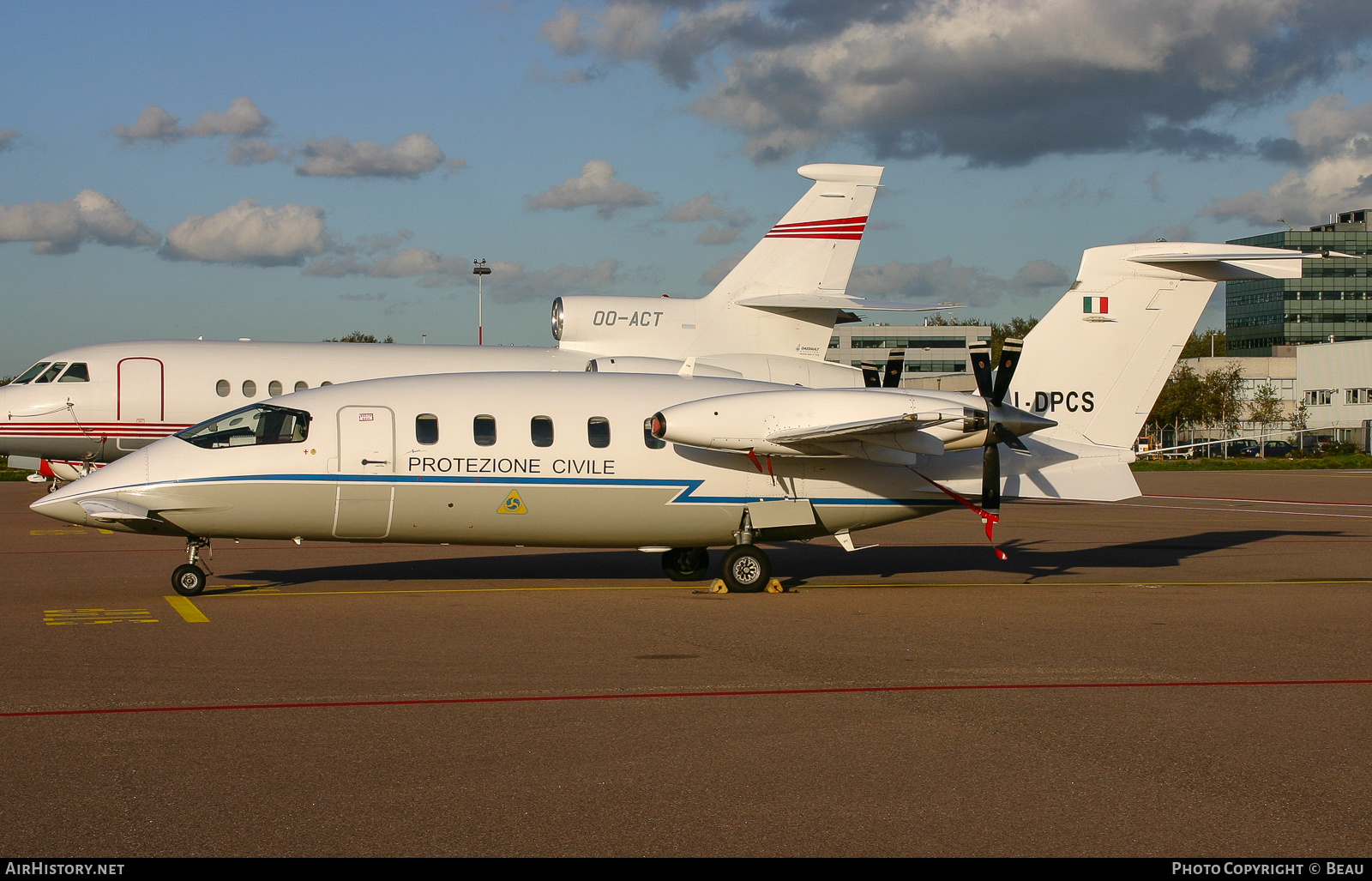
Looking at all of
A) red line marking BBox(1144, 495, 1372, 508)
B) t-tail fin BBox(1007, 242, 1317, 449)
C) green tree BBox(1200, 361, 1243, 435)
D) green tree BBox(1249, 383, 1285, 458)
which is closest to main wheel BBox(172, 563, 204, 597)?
t-tail fin BBox(1007, 242, 1317, 449)

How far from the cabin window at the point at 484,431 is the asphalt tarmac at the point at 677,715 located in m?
1.99

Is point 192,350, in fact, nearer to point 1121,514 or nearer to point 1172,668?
point 1172,668

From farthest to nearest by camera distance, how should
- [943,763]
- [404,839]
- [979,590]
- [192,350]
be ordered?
[192,350] < [979,590] < [943,763] < [404,839]

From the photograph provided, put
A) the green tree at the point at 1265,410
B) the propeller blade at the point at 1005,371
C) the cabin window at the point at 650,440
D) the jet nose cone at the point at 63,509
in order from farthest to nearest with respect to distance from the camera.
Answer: the green tree at the point at 1265,410 < the cabin window at the point at 650,440 < the propeller blade at the point at 1005,371 < the jet nose cone at the point at 63,509

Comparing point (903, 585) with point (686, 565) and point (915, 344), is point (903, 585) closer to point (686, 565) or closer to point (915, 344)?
point (686, 565)

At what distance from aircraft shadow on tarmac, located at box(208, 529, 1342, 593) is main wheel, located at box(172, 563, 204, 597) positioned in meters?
0.58

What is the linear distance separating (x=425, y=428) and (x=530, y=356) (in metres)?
9.13

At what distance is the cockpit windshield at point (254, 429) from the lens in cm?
1520

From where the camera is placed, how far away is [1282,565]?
1984 cm

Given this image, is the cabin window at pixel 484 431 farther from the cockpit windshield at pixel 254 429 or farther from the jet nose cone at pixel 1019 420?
the jet nose cone at pixel 1019 420

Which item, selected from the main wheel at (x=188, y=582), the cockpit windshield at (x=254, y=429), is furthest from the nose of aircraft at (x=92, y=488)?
the main wheel at (x=188, y=582)

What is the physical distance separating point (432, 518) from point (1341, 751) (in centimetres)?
1068

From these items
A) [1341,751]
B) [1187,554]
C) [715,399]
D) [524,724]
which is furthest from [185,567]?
[1187,554]

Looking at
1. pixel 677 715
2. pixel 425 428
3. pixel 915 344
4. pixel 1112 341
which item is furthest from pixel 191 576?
pixel 915 344
